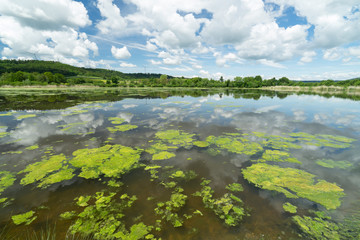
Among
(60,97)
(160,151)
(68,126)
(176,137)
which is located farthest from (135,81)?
(160,151)

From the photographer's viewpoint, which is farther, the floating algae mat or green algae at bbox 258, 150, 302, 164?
green algae at bbox 258, 150, 302, 164

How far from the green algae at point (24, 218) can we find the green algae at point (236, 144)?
9.71 m

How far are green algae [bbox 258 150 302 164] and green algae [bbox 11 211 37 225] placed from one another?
33.9ft

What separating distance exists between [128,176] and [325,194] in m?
8.53

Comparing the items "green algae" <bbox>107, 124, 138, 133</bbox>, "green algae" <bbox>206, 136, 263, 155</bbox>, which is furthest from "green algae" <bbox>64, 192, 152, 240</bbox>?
"green algae" <bbox>107, 124, 138, 133</bbox>

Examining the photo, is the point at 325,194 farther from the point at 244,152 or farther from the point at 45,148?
the point at 45,148

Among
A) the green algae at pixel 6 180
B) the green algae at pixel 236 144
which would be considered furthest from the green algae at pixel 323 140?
the green algae at pixel 6 180

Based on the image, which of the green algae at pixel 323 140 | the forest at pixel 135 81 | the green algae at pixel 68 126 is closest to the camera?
the green algae at pixel 323 140

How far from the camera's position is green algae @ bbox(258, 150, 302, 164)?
8.87 metres

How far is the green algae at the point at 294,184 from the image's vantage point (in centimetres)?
600

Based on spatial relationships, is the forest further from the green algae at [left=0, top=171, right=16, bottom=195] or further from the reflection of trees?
the green algae at [left=0, top=171, right=16, bottom=195]

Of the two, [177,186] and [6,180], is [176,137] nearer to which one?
[177,186]

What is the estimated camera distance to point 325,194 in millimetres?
6160

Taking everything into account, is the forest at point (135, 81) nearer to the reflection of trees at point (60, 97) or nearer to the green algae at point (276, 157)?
the reflection of trees at point (60, 97)
